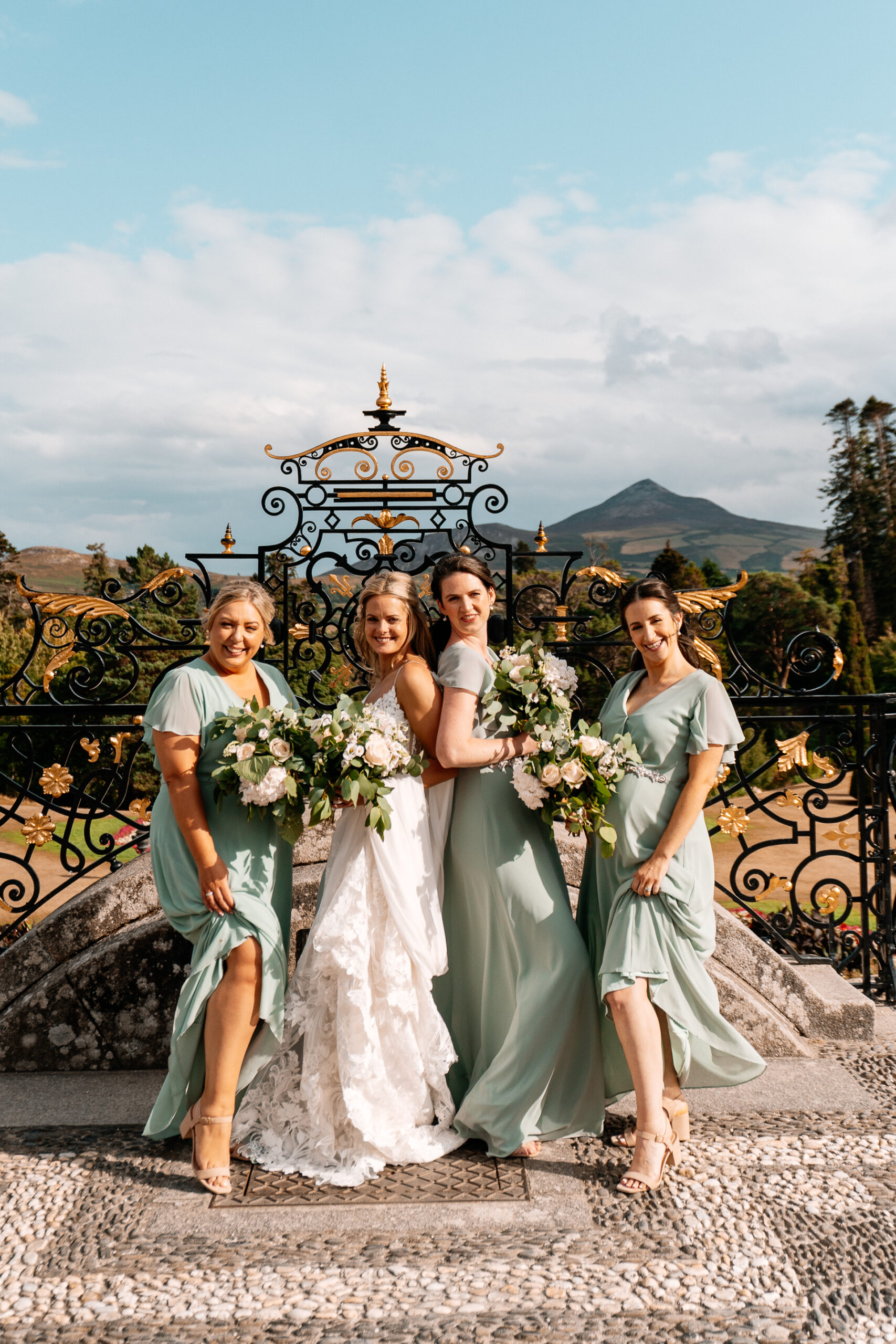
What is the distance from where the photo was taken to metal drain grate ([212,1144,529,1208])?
3373mm

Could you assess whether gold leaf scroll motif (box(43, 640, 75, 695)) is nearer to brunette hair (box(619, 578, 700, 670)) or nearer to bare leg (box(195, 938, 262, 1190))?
bare leg (box(195, 938, 262, 1190))

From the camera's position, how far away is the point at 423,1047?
3.65 m

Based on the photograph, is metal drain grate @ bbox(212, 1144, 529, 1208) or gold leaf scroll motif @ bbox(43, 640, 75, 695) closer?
metal drain grate @ bbox(212, 1144, 529, 1208)

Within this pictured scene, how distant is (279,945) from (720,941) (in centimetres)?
222

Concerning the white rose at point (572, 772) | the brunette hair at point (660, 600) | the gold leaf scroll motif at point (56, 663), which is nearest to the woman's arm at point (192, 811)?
the white rose at point (572, 772)

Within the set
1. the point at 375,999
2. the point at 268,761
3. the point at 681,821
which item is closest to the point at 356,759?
the point at 268,761

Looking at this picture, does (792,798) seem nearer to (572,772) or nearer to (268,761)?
(572,772)

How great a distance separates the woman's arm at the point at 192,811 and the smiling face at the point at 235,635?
13.3 inches

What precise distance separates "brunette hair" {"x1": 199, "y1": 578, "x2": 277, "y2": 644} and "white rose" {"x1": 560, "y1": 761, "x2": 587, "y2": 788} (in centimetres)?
123

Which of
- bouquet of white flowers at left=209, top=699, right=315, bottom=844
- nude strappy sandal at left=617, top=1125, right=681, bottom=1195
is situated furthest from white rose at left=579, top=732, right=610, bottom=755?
nude strappy sandal at left=617, top=1125, right=681, bottom=1195

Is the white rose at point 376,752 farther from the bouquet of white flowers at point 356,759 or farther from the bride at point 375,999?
the bride at point 375,999

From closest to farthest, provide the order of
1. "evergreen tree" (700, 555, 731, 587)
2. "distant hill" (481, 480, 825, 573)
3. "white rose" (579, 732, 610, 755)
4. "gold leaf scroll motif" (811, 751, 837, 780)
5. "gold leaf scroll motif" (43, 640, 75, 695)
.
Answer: "white rose" (579, 732, 610, 755)
"gold leaf scroll motif" (43, 640, 75, 695)
"gold leaf scroll motif" (811, 751, 837, 780)
"evergreen tree" (700, 555, 731, 587)
"distant hill" (481, 480, 825, 573)

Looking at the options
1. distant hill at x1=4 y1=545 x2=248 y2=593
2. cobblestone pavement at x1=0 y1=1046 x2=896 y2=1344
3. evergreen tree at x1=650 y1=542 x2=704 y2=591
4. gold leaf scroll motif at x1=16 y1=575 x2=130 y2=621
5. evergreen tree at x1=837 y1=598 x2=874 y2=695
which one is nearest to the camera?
cobblestone pavement at x1=0 y1=1046 x2=896 y2=1344

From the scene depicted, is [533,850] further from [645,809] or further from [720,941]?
[720,941]
